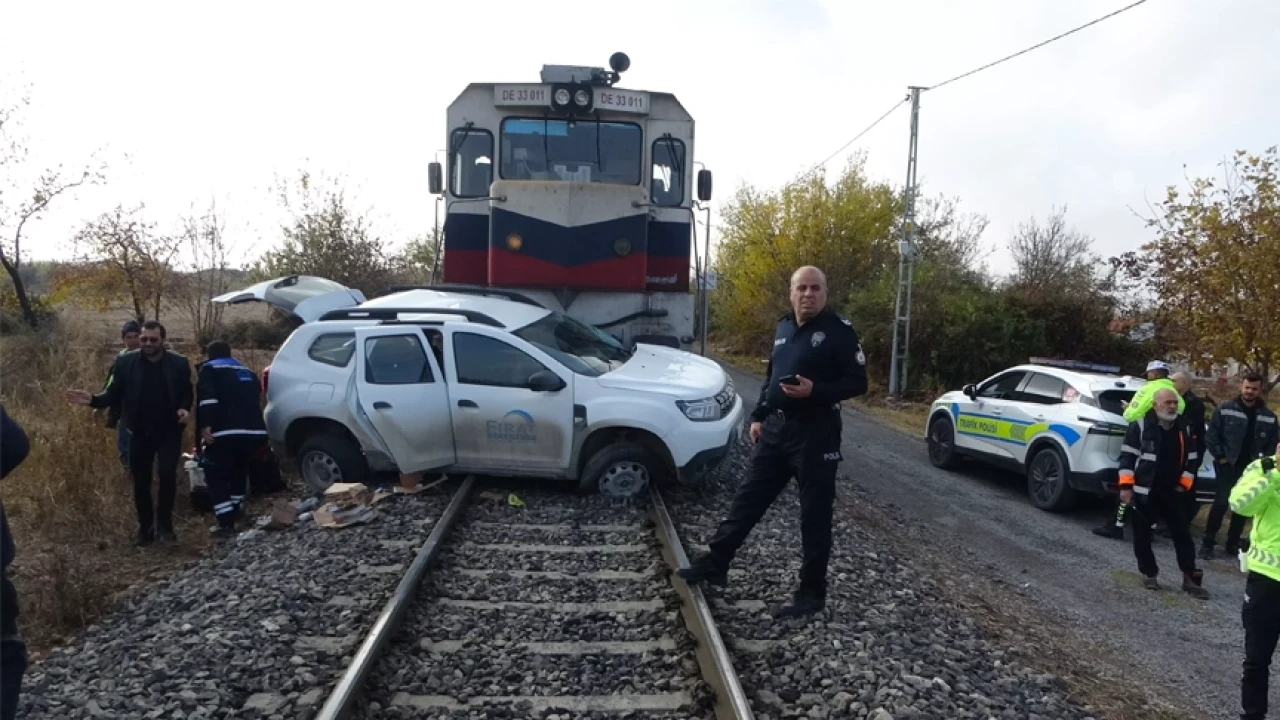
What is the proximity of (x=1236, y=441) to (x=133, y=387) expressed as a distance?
950 centimetres

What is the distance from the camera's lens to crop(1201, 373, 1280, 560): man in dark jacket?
25.8 ft

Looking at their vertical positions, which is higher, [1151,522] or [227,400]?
[227,400]

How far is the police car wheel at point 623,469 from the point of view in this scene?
7059 millimetres

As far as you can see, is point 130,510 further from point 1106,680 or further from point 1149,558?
point 1149,558

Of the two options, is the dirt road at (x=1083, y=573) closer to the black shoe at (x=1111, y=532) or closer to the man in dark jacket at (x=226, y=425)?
the black shoe at (x=1111, y=532)

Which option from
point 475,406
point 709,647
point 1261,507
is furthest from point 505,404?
point 1261,507

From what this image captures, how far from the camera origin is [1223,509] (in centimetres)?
812

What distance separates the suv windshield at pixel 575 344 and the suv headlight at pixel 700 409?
83cm

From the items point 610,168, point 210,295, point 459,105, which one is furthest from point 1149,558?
point 210,295

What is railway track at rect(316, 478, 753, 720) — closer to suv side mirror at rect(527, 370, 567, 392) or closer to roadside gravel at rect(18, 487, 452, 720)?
roadside gravel at rect(18, 487, 452, 720)

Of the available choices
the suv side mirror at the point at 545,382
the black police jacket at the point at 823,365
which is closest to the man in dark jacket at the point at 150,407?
the suv side mirror at the point at 545,382

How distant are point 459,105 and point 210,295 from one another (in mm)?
10048

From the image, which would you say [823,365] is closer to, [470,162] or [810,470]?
[810,470]

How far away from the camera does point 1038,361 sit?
10398 mm
